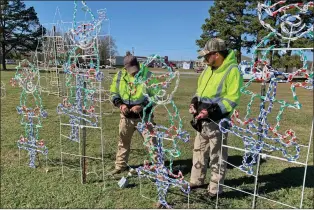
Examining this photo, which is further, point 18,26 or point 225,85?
point 18,26

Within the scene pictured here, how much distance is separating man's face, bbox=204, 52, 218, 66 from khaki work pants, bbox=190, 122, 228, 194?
0.70 metres

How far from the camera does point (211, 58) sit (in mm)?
3164

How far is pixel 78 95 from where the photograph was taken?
398 cm

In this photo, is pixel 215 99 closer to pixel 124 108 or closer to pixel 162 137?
pixel 162 137

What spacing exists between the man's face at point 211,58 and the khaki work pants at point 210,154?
697mm

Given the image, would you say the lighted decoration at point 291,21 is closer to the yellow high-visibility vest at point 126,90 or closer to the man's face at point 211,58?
the man's face at point 211,58

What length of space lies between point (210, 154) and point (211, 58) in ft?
3.82

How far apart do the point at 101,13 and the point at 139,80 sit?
883mm

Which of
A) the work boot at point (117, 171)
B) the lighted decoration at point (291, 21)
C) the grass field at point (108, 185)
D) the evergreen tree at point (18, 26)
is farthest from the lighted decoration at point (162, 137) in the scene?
the evergreen tree at point (18, 26)

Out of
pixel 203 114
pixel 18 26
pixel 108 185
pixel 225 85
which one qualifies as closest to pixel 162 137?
pixel 203 114

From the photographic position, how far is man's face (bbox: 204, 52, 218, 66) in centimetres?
314

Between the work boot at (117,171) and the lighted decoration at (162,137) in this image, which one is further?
the work boot at (117,171)

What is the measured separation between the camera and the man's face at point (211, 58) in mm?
3141

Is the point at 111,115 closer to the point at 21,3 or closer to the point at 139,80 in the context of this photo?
the point at 139,80
